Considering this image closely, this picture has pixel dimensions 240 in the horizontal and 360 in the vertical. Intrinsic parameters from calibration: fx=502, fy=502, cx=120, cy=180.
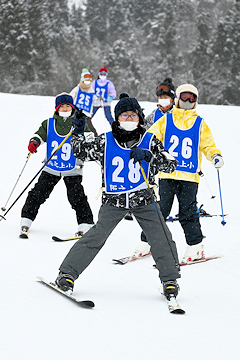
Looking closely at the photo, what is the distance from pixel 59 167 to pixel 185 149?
1.75 metres

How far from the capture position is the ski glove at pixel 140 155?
3391 millimetres

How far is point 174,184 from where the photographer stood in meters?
4.87

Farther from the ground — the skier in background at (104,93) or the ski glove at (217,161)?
the skier in background at (104,93)

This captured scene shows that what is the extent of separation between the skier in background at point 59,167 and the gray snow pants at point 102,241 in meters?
2.25

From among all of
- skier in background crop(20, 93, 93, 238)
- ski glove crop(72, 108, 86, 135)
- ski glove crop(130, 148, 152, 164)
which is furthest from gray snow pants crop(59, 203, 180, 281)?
skier in background crop(20, 93, 93, 238)

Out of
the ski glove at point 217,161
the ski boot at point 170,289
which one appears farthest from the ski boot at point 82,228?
the ski boot at point 170,289

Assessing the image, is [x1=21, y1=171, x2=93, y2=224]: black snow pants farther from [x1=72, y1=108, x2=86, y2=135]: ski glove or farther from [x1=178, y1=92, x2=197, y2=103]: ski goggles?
[x1=72, y1=108, x2=86, y2=135]: ski glove

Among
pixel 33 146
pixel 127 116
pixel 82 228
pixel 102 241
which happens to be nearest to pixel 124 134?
pixel 127 116

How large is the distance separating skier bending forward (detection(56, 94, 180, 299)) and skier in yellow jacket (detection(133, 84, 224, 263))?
1161mm

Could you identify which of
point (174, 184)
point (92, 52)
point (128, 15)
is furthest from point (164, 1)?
point (174, 184)

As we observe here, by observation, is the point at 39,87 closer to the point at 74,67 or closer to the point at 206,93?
the point at 74,67

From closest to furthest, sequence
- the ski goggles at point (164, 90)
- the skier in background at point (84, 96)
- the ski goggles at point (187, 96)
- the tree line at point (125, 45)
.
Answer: the ski goggles at point (187, 96) < the ski goggles at point (164, 90) < the skier in background at point (84, 96) < the tree line at point (125, 45)

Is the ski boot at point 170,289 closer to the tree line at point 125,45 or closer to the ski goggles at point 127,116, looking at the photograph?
the ski goggles at point 127,116

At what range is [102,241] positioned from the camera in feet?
11.9
